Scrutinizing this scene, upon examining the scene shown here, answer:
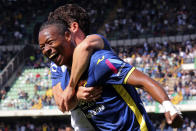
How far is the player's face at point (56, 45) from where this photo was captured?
10.4 ft

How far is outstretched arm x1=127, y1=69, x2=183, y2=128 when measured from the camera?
8.57ft

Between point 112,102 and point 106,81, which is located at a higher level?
point 106,81

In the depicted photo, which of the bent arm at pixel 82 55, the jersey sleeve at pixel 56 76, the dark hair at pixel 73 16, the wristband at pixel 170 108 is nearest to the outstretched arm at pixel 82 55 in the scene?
the bent arm at pixel 82 55

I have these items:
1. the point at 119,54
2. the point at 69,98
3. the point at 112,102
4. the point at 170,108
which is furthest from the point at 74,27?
the point at 119,54

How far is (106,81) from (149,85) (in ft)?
1.44

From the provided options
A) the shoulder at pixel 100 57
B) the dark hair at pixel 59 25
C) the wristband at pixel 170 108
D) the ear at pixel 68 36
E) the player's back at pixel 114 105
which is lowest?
the player's back at pixel 114 105

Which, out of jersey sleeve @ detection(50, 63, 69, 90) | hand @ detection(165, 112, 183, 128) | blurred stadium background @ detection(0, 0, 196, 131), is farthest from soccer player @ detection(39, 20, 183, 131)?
blurred stadium background @ detection(0, 0, 196, 131)

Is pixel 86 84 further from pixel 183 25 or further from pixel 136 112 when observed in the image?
pixel 183 25

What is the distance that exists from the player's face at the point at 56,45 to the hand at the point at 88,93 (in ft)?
0.90

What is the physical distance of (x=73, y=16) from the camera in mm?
3504

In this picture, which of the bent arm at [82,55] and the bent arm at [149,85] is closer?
the bent arm at [149,85]

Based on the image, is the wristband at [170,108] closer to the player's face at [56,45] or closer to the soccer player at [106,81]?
the soccer player at [106,81]

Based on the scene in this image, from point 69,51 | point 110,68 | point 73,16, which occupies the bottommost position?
point 110,68

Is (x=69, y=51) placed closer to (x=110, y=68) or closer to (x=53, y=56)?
(x=53, y=56)
